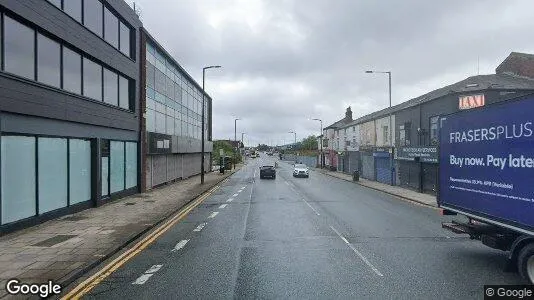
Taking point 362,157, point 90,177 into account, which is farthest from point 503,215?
point 362,157

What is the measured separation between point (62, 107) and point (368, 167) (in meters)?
34.9

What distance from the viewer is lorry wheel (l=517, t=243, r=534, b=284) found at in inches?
320

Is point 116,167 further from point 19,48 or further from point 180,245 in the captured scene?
point 180,245

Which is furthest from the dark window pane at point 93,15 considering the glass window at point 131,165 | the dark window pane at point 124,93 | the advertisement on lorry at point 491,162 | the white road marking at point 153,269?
the advertisement on lorry at point 491,162

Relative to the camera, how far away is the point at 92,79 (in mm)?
20016

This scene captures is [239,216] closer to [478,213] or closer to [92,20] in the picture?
[478,213]

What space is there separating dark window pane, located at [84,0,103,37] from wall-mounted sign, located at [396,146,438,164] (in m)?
20.7

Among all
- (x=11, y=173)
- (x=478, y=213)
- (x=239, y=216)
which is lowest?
(x=239, y=216)

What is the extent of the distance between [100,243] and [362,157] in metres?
39.9

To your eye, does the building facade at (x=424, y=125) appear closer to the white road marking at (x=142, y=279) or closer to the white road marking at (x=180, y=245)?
the white road marking at (x=180, y=245)

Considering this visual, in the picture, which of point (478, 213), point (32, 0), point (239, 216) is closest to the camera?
point (478, 213)

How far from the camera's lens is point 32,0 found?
47.4 feet

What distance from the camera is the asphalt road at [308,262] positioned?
7.86 meters

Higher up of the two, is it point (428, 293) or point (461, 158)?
point (461, 158)
